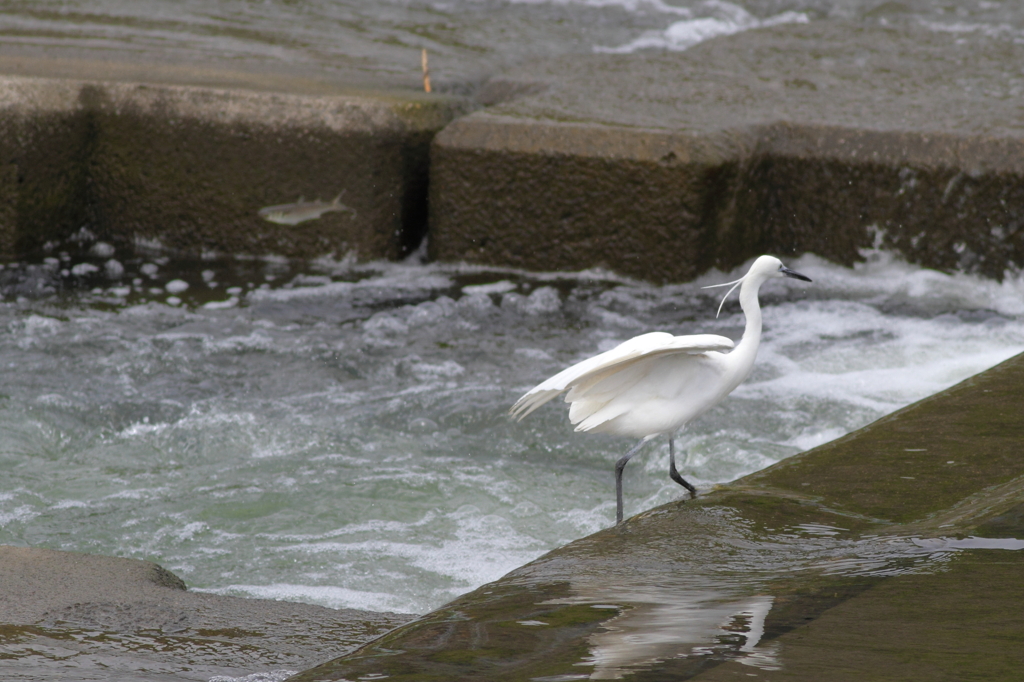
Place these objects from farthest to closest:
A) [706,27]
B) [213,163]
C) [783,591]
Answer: [706,27], [213,163], [783,591]

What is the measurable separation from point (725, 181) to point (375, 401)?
2273 mm

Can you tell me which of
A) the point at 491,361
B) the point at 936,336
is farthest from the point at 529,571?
the point at 936,336

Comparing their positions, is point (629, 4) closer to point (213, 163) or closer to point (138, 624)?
point (213, 163)

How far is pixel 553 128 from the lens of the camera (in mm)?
5941

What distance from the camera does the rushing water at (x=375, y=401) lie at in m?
3.66

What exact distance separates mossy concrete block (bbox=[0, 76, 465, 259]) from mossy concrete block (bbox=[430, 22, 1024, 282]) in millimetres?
335

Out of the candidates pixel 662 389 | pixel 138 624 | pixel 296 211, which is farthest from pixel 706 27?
pixel 138 624

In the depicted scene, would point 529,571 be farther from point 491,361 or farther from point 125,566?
point 491,361

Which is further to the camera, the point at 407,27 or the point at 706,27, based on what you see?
the point at 706,27

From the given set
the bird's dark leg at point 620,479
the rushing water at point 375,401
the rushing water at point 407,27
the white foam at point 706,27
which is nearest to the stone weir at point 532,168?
the rushing water at point 375,401

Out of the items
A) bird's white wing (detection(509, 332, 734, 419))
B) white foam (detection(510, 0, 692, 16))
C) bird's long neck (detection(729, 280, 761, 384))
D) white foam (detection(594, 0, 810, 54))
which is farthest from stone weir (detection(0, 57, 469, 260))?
white foam (detection(510, 0, 692, 16))

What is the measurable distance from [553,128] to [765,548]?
12.9 ft

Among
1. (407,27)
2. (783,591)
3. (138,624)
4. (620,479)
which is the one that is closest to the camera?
(783,591)

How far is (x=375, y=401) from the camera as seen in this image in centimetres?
479
